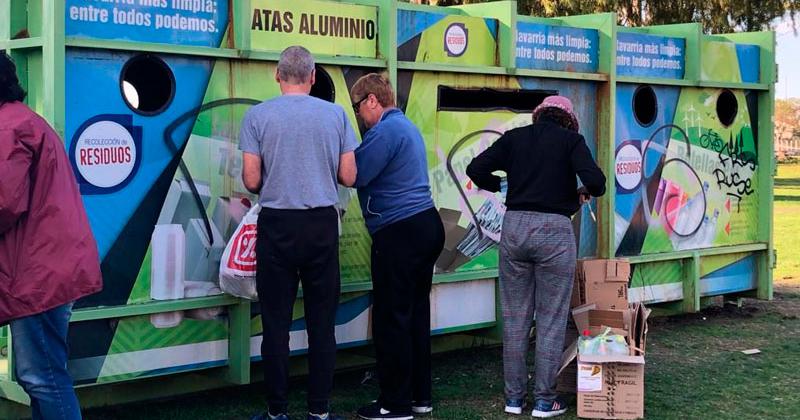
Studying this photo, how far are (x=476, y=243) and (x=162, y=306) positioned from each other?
2.30m

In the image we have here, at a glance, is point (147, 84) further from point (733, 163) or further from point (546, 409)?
point (733, 163)

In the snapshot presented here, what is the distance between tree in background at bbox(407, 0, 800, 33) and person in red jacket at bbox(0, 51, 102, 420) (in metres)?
22.0

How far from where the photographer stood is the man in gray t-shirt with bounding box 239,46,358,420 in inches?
203

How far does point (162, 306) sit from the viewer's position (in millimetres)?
5379

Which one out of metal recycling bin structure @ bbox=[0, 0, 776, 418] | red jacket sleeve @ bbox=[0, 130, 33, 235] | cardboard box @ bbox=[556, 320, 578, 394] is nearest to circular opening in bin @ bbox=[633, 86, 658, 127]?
metal recycling bin structure @ bbox=[0, 0, 776, 418]

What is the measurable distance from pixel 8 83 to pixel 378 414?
2.52 meters

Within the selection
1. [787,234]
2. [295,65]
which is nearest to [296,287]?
[295,65]

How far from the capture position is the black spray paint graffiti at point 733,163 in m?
8.64

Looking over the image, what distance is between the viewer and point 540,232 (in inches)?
227

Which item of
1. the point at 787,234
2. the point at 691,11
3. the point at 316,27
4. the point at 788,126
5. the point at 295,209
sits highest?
the point at 788,126

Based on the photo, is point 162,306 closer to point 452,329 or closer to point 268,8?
point 268,8

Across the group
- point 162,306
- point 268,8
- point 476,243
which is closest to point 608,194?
point 476,243

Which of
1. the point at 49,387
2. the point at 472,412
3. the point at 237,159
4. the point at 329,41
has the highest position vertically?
the point at 329,41

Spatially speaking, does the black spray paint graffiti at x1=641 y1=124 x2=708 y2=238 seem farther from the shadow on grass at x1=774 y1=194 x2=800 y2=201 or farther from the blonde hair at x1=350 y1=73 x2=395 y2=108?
the shadow on grass at x1=774 y1=194 x2=800 y2=201
